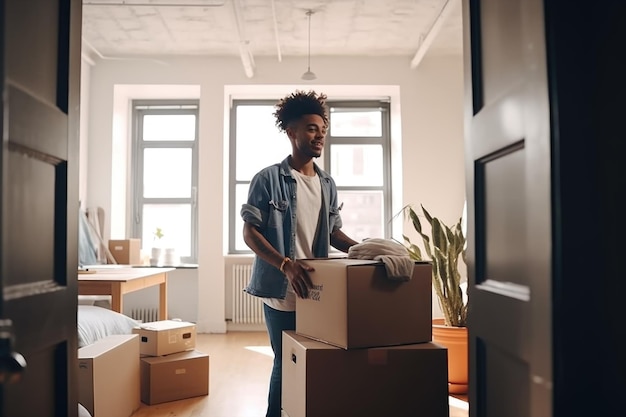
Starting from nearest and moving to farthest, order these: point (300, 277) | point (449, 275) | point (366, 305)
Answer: point (366, 305)
point (300, 277)
point (449, 275)

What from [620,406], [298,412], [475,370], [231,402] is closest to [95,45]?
[231,402]

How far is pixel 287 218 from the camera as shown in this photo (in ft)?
7.26

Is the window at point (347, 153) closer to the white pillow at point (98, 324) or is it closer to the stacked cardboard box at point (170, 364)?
the white pillow at point (98, 324)

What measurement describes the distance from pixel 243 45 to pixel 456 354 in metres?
3.15

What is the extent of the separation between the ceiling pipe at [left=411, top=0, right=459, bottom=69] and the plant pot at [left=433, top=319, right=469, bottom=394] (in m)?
2.47

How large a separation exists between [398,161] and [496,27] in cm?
474

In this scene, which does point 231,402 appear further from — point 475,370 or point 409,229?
point 409,229

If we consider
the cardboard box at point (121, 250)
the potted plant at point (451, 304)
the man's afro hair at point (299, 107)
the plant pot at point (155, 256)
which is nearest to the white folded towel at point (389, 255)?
the man's afro hair at point (299, 107)

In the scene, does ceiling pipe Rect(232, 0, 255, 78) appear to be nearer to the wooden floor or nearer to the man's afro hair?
the man's afro hair

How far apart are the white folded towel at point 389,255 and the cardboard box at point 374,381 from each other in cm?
23

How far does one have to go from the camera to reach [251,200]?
7.20 ft

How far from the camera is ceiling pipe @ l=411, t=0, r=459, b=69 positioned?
447 centimetres

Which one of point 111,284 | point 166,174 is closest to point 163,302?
point 111,284

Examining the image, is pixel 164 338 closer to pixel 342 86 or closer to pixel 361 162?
pixel 342 86
